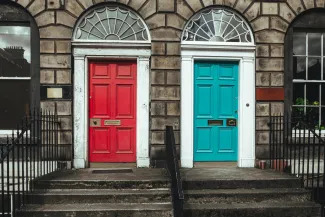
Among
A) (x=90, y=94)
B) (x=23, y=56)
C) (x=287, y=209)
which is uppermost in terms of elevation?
(x=23, y=56)

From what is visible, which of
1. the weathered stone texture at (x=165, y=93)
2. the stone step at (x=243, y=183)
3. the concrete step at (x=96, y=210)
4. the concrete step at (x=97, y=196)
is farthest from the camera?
the weathered stone texture at (x=165, y=93)

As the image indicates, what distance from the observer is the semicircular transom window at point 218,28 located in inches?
297

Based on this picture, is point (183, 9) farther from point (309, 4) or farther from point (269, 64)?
point (309, 4)

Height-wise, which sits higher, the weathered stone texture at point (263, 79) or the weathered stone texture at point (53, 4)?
the weathered stone texture at point (53, 4)

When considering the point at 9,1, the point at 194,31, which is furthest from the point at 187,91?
the point at 9,1

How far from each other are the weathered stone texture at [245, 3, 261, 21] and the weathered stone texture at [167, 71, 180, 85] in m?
1.87

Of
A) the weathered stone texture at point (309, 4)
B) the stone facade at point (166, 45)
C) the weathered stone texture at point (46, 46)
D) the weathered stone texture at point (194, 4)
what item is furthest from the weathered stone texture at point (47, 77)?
the weathered stone texture at point (309, 4)

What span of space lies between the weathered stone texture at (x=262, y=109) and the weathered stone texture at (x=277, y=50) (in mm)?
1039

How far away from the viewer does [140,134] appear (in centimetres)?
734

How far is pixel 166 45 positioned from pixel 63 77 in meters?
2.13

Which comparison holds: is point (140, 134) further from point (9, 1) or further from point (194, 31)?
point (9, 1)

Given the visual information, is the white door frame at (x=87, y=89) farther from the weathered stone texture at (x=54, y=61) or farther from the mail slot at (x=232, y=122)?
the mail slot at (x=232, y=122)

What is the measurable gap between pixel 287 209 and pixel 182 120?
269 cm

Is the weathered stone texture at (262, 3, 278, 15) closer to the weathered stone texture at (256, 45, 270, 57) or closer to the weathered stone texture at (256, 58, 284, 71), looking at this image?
the weathered stone texture at (256, 45, 270, 57)
